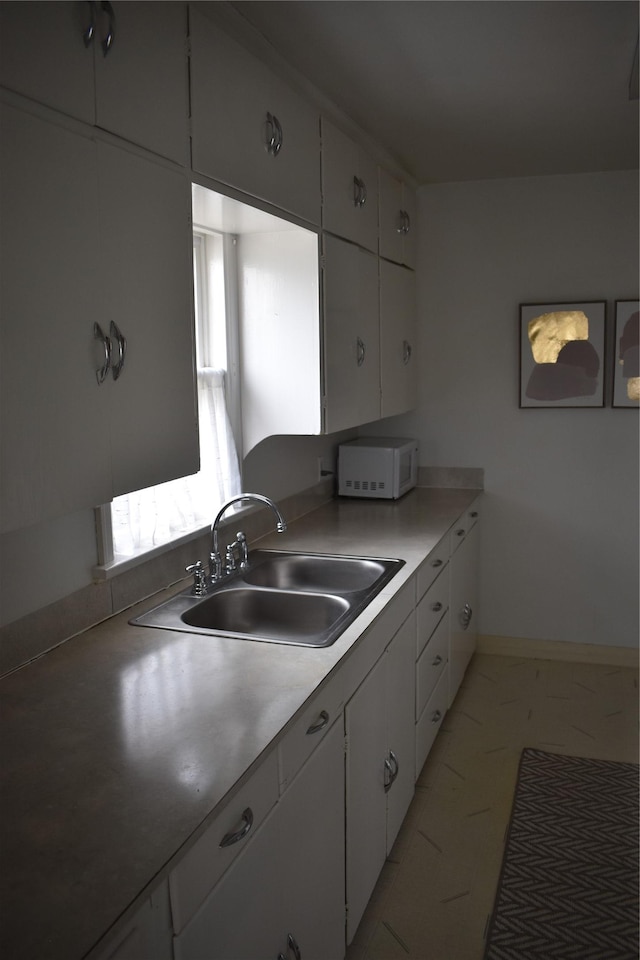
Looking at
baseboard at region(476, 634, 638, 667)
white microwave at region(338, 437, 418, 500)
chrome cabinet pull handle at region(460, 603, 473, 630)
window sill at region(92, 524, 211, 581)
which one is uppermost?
white microwave at region(338, 437, 418, 500)

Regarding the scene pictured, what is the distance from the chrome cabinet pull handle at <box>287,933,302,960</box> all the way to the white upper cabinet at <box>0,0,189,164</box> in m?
1.68

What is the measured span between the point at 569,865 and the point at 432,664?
2.71 ft

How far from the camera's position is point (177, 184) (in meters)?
1.86

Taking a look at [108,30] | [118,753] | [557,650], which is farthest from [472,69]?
[557,650]

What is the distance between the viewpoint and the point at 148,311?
5.80 ft

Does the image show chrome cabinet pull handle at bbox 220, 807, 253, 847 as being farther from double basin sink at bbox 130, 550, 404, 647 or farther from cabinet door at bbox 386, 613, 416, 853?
cabinet door at bbox 386, 613, 416, 853

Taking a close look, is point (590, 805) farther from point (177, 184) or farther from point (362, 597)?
point (177, 184)

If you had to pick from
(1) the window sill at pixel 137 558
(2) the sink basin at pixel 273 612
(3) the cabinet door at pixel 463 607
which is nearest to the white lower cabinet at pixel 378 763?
(2) the sink basin at pixel 273 612

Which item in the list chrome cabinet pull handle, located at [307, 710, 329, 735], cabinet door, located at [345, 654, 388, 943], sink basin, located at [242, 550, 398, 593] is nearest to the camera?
chrome cabinet pull handle, located at [307, 710, 329, 735]

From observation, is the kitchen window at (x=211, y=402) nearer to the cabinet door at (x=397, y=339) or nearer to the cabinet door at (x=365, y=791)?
the cabinet door at (x=365, y=791)

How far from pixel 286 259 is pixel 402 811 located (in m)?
1.91

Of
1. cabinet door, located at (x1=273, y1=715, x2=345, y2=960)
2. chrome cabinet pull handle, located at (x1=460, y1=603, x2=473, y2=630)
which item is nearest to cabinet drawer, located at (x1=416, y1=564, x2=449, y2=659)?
chrome cabinet pull handle, located at (x1=460, y1=603, x2=473, y2=630)

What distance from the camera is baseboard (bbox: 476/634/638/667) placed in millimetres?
4250

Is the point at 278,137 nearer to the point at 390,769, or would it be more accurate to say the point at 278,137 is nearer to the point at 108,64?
the point at 108,64
